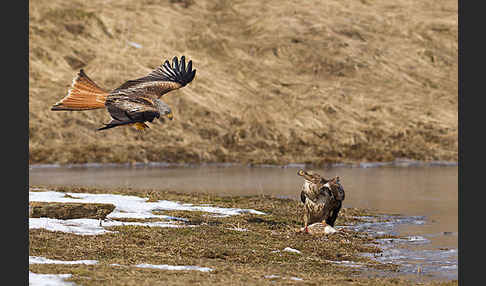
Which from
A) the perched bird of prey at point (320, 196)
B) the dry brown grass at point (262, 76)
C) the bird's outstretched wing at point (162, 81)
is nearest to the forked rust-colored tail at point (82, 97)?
the bird's outstretched wing at point (162, 81)

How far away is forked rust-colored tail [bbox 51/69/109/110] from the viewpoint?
9.49 metres

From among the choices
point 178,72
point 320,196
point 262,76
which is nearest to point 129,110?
point 178,72

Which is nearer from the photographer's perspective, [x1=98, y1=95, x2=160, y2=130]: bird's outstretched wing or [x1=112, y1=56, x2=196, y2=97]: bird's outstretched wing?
[x1=98, y1=95, x2=160, y2=130]: bird's outstretched wing

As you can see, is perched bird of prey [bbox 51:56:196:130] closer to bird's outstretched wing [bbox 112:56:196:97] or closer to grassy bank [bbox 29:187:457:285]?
bird's outstretched wing [bbox 112:56:196:97]

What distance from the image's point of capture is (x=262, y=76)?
81.4 metres

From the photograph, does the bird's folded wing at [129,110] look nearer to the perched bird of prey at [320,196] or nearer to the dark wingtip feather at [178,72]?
the dark wingtip feather at [178,72]

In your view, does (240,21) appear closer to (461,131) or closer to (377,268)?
(461,131)

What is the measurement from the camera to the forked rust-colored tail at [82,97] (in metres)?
9.49

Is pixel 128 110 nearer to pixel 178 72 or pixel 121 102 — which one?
pixel 121 102

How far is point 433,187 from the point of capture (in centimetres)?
3856

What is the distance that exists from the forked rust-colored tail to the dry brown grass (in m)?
43.7

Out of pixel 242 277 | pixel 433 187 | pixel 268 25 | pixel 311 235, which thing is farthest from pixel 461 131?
pixel 242 277

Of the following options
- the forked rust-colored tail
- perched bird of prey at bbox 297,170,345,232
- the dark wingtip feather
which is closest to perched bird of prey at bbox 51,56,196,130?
the forked rust-colored tail

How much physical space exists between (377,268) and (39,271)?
7.67m
